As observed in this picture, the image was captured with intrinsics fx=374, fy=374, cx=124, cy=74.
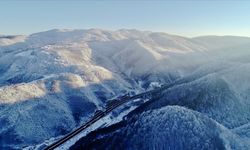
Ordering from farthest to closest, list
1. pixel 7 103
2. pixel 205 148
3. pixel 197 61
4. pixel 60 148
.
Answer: pixel 197 61 → pixel 7 103 → pixel 60 148 → pixel 205 148

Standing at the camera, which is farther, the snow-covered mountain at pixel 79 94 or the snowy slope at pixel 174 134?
the snow-covered mountain at pixel 79 94

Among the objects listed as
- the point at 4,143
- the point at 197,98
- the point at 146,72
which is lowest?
the point at 146,72

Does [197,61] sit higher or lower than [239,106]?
lower

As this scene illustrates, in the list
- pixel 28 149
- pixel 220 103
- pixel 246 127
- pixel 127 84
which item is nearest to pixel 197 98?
Result: pixel 220 103

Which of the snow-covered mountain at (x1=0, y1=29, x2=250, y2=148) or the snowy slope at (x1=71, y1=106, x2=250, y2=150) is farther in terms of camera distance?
the snow-covered mountain at (x1=0, y1=29, x2=250, y2=148)

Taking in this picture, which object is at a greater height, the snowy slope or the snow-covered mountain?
the snowy slope

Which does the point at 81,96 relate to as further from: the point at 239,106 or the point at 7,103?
the point at 239,106

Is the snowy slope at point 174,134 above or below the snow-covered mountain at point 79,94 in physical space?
above

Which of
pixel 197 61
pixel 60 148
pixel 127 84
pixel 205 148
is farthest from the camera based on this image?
pixel 197 61

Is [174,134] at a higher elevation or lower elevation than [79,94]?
higher

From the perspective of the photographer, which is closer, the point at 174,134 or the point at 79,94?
the point at 174,134

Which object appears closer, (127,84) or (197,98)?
(197,98)
